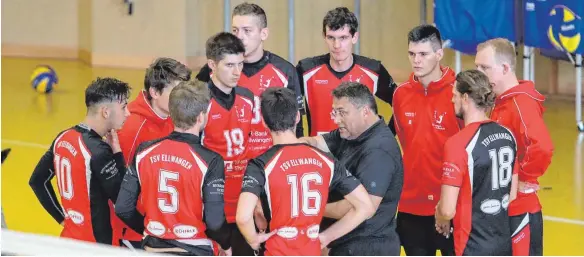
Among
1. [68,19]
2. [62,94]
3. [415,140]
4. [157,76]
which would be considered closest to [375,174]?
[415,140]

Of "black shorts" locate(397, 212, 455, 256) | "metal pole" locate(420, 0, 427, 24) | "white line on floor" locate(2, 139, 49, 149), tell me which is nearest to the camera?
"black shorts" locate(397, 212, 455, 256)

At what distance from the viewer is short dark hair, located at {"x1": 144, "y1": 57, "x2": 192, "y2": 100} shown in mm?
6352

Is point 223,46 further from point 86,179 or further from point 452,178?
point 452,178

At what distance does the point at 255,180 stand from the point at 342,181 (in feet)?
1.59

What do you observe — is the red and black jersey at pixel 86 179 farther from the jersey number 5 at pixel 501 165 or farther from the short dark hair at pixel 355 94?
the jersey number 5 at pixel 501 165

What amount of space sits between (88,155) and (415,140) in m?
2.14

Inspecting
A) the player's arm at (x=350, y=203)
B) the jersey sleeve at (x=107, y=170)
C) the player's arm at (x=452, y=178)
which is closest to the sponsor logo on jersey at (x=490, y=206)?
the player's arm at (x=452, y=178)

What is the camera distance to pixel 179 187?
5.42 m

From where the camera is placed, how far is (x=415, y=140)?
6688 mm

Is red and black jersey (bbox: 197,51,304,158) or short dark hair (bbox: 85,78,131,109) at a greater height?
red and black jersey (bbox: 197,51,304,158)

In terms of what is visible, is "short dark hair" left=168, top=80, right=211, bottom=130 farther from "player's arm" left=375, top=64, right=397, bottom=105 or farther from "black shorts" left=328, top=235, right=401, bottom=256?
"player's arm" left=375, top=64, right=397, bottom=105

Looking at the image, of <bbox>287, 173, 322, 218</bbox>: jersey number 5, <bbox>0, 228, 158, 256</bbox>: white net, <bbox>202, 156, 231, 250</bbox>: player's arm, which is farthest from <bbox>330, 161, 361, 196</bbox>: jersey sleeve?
<bbox>0, 228, 158, 256</bbox>: white net

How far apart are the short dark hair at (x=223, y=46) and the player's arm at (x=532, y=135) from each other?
5.83 ft

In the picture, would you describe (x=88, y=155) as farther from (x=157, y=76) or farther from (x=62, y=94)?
(x=62, y=94)
